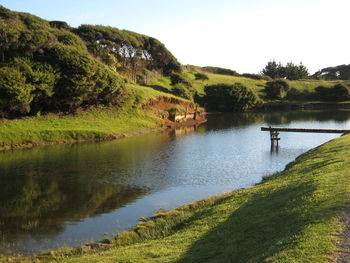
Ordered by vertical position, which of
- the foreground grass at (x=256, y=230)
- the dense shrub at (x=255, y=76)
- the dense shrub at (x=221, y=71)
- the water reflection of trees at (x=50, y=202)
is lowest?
the water reflection of trees at (x=50, y=202)

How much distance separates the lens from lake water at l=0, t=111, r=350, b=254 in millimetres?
21859

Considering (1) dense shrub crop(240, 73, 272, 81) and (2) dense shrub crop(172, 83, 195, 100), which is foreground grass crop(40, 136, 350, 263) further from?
(1) dense shrub crop(240, 73, 272, 81)

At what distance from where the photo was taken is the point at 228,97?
4658 inches

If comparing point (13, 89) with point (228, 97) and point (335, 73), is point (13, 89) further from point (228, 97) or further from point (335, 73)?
point (335, 73)

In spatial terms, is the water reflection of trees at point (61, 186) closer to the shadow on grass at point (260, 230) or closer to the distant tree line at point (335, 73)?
the shadow on grass at point (260, 230)

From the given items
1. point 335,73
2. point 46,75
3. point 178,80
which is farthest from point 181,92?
point 335,73

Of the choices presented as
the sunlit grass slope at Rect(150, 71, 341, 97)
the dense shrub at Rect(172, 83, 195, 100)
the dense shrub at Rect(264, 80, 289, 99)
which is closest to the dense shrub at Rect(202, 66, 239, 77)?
the sunlit grass slope at Rect(150, 71, 341, 97)

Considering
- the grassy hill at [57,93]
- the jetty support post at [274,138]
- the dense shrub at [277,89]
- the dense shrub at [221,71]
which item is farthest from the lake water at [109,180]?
the dense shrub at [221,71]

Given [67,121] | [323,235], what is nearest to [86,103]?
[67,121]

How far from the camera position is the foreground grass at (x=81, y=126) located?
53781mm

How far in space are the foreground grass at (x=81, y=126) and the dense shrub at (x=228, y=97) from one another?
4322 cm

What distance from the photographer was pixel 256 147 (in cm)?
5100

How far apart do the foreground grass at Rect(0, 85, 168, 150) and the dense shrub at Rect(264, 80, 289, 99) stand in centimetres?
7334

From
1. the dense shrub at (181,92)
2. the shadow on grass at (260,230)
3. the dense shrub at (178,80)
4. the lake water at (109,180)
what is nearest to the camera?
the shadow on grass at (260,230)
